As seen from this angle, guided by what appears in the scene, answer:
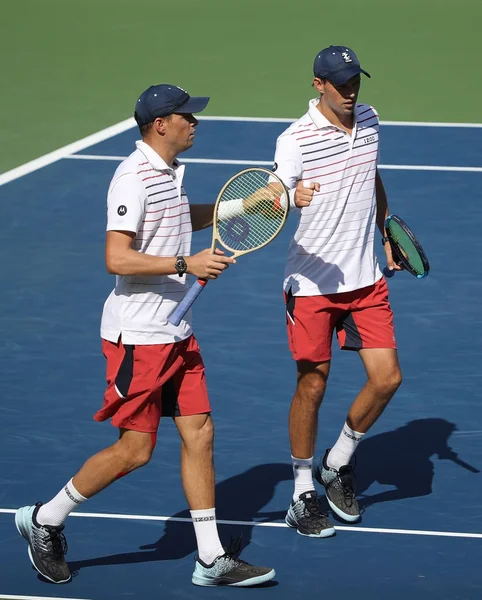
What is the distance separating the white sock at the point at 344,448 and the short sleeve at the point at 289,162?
4.36 feet

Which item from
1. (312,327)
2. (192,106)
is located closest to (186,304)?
(192,106)

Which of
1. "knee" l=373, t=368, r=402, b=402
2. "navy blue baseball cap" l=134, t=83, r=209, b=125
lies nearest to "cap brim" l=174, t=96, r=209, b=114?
"navy blue baseball cap" l=134, t=83, r=209, b=125

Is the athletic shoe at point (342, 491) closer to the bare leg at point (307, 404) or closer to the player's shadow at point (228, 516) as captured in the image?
Answer: the bare leg at point (307, 404)

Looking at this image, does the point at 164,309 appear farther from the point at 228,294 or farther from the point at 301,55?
the point at 301,55

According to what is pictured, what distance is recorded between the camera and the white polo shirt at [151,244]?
6.23 m

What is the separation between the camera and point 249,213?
6656mm

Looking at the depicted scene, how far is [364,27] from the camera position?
723 inches

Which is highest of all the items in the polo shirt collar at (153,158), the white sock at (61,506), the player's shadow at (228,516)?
the polo shirt collar at (153,158)

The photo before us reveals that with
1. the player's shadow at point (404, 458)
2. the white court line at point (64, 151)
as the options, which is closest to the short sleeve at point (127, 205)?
the player's shadow at point (404, 458)

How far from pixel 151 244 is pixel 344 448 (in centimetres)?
169

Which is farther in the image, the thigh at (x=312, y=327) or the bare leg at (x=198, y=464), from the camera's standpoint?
the thigh at (x=312, y=327)

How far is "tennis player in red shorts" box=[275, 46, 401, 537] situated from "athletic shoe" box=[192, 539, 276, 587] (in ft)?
2.07

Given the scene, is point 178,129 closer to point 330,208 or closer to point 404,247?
point 330,208

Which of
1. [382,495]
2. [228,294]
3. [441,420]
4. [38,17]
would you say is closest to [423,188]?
[228,294]
